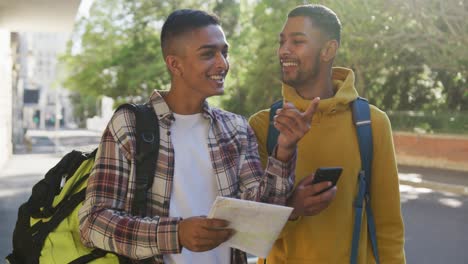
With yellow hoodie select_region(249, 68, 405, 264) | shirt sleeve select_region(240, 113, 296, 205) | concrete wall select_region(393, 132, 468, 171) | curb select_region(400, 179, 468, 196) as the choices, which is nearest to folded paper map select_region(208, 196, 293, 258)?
shirt sleeve select_region(240, 113, 296, 205)

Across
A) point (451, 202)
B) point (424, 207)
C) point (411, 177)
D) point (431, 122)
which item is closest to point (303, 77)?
point (424, 207)

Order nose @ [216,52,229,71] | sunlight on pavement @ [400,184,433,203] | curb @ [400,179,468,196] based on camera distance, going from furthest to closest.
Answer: curb @ [400,179,468,196], sunlight on pavement @ [400,184,433,203], nose @ [216,52,229,71]

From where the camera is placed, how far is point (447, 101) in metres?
22.6

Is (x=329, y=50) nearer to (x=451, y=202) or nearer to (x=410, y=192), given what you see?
(x=451, y=202)

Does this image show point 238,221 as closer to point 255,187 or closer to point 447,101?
point 255,187

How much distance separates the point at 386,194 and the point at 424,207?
34.4 ft

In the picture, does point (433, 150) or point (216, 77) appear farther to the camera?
point (433, 150)

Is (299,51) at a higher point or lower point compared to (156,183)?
higher

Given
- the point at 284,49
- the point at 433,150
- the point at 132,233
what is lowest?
the point at 433,150

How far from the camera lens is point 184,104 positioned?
2139mm

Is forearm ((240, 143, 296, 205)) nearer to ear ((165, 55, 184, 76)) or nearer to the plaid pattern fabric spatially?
the plaid pattern fabric

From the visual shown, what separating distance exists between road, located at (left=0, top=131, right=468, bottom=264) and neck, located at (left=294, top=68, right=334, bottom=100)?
33.2 inches

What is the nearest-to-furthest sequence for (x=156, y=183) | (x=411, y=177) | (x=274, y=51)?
1. (x=156, y=183)
2. (x=411, y=177)
3. (x=274, y=51)

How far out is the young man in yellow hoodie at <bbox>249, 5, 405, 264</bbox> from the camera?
236 cm
